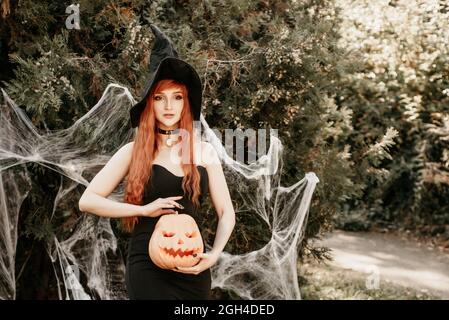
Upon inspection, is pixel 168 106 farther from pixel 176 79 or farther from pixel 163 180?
pixel 163 180

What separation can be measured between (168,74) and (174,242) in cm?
80

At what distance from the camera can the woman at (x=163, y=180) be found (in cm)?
280

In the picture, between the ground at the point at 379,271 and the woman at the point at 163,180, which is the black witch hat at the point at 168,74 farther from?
the ground at the point at 379,271

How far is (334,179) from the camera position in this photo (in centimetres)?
530

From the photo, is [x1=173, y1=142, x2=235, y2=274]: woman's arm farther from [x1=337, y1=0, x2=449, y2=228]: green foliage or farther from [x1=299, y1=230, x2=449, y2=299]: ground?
[x1=337, y1=0, x2=449, y2=228]: green foliage

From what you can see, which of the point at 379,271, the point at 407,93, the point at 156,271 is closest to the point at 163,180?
the point at 156,271

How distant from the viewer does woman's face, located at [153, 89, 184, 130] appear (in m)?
2.95

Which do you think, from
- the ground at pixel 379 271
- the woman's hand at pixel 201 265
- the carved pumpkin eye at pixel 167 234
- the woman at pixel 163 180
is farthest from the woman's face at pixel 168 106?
the ground at pixel 379 271

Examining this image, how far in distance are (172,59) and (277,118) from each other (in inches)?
82.1

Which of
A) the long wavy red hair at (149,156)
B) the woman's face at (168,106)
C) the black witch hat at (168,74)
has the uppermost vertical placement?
the black witch hat at (168,74)

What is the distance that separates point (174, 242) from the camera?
272cm

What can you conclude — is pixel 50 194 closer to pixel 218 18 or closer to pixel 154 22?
pixel 154 22

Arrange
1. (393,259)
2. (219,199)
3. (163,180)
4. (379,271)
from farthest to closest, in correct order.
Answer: (393,259)
(379,271)
(219,199)
(163,180)

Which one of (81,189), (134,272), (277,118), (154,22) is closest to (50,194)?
(81,189)
